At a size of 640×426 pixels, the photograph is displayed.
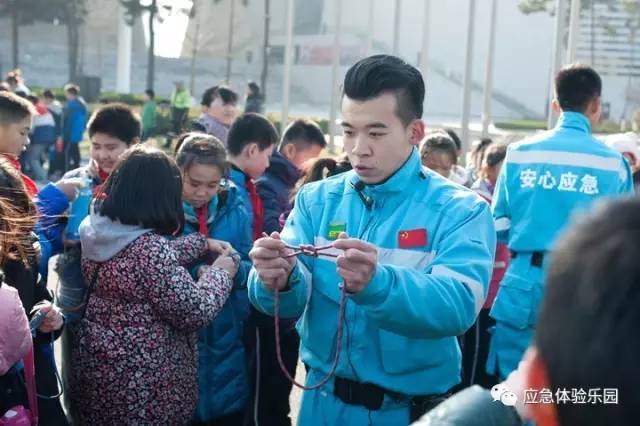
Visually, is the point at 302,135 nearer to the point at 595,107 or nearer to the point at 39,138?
the point at 595,107

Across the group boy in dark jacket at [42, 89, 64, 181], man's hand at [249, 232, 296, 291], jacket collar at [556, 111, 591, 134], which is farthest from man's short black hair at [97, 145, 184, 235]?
boy in dark jacket at [42, 89, 64, 181]

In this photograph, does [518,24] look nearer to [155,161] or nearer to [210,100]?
[210,100]

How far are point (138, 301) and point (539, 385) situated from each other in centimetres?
264

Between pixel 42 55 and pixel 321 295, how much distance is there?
56.9 m

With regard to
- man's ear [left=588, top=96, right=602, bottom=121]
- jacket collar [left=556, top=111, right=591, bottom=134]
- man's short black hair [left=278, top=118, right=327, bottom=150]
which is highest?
man's ear [left=588, top=96, right=602, bottom=121]

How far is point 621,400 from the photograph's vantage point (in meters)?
1.31

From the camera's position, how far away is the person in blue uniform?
4988 mm

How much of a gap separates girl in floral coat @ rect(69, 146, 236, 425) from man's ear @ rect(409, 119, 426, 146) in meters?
1.14

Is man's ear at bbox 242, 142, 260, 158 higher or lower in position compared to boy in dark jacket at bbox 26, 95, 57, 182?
higher

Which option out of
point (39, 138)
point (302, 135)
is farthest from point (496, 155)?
point (39, 138)

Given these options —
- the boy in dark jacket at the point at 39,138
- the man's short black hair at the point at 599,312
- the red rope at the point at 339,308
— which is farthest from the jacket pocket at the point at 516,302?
the boy in dark jacket at the point at 39,138

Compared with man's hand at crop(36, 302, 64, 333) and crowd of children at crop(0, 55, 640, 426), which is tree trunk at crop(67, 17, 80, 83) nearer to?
crowd of children at crop(0, 55, 640, 426)

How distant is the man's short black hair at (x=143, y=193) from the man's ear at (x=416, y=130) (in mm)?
1136

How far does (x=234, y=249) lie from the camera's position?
455 centimetres
